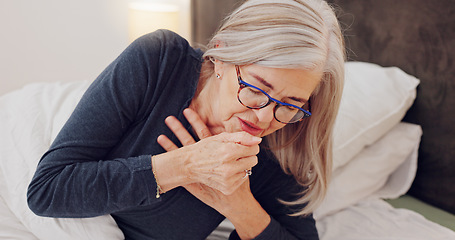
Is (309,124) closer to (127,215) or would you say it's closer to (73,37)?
(127,215)

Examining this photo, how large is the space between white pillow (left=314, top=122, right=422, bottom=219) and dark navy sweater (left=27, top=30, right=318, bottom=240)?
0.30 metres

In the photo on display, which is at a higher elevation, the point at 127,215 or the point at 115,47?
the point at 127,215

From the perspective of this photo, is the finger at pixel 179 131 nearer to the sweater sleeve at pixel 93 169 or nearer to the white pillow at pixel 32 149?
the sweater sleeve at pixel 93 169

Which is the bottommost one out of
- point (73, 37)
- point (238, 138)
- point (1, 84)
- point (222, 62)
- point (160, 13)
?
point (1, 84)

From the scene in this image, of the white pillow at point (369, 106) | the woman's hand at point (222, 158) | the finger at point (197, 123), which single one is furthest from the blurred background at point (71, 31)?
the woman's hand at point (222, 158)

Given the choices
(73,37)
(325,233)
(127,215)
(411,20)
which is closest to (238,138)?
(127,215)

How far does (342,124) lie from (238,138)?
659 millimetres

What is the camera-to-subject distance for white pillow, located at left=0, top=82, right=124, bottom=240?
92 centimetres

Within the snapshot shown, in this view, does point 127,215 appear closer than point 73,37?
Yes

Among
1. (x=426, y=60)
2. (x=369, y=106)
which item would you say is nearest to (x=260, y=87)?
(x=369, y=106)

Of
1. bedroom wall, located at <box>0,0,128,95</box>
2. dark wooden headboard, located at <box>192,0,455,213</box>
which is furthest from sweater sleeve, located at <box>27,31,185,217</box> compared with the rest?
bedroom wall, located at <box>0,0,128,95</box>

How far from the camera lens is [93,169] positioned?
847mm

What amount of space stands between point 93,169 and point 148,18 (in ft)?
5.13

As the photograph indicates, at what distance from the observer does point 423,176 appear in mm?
1457
